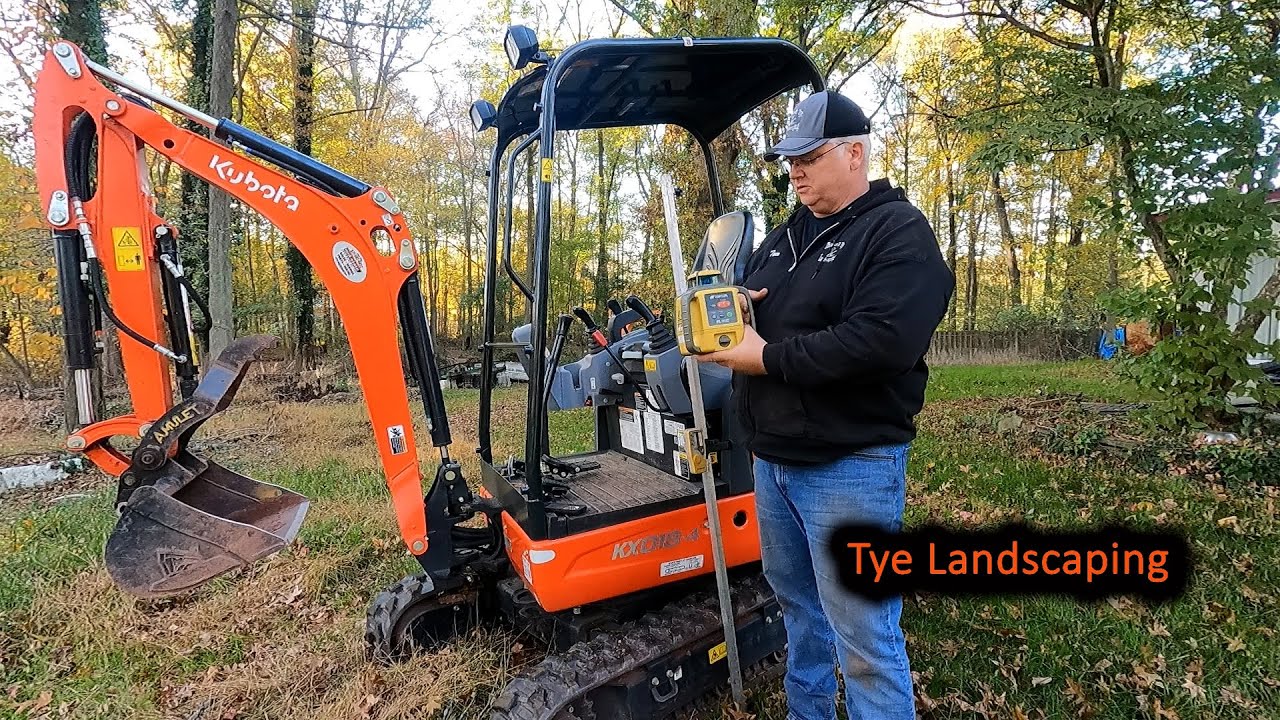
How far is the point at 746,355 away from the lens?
2.07 meters

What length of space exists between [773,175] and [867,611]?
10052mm

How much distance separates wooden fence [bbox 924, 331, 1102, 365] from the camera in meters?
20.2

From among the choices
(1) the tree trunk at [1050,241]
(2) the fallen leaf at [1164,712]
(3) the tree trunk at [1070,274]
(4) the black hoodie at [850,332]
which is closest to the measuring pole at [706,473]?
(4) the black hoodie at [850,332]

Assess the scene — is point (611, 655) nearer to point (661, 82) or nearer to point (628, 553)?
point (628, 553)

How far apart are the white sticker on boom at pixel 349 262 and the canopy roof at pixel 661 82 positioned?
0.96 m

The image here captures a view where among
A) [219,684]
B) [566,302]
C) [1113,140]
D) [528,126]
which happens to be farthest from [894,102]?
[219,684]

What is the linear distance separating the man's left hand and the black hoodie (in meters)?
0.04

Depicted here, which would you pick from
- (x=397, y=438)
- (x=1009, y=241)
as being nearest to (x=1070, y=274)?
(x=1009, y=241)

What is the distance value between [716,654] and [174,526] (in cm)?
207

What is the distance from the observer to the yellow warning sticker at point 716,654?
9.11 ft

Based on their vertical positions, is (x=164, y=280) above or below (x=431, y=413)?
above

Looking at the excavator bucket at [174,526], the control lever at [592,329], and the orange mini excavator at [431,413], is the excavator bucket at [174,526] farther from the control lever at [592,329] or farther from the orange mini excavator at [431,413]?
the control lever at [592,329]

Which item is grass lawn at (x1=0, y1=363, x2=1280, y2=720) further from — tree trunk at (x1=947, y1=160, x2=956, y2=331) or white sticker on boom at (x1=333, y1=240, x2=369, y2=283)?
tree trunk at (x1=947, y1=160, x2=956, y2=331)

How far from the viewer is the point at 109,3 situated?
8086mm
